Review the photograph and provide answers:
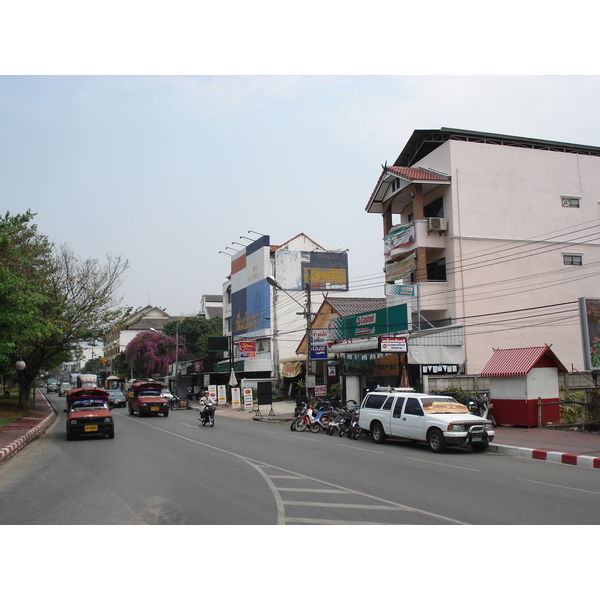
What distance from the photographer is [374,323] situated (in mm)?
29703

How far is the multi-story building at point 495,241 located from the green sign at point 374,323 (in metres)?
1.55

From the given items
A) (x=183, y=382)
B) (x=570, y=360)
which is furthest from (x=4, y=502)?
(x=183, y=382)

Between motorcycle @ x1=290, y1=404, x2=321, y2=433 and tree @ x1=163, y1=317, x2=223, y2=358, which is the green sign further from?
tree @ x1=163, y1=317, x2=223, y2=358

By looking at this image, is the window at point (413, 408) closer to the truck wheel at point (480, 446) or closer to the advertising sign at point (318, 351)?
the truck wheel at point (480, 446)

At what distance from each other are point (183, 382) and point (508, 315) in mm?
43410

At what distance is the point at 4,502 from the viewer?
375 inches

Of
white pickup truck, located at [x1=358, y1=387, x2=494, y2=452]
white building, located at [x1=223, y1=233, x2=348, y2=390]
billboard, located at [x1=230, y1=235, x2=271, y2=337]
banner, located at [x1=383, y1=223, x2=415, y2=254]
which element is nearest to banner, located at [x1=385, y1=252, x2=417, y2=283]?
banner, located at [x1=383, y1=223, x2=415, y2=254]

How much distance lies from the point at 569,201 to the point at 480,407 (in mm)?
18131

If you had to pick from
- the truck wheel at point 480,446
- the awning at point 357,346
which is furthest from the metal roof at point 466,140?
the truck wheel at point 480,446

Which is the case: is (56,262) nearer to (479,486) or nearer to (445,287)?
(445,287)

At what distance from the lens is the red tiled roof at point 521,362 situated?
20516 mm

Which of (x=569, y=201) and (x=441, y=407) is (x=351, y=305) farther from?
(x=441, y=407)

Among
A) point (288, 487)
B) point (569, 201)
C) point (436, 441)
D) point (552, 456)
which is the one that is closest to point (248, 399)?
point (569, 201)

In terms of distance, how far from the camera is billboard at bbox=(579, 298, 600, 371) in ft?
66.2
